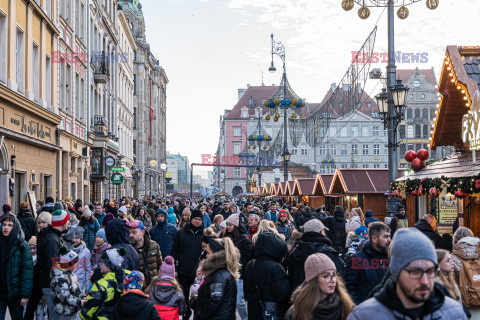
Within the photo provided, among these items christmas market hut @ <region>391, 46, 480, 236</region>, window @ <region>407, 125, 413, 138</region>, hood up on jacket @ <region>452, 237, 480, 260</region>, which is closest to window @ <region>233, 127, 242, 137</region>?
window @ <region>407, 125, 413, 138</region>

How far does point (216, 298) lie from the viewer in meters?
5.79

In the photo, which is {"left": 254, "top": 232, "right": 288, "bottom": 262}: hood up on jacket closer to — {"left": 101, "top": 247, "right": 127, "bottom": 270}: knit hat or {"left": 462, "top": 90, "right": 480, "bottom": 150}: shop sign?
{"left": 101, "top": 247, "right": 127, "bottom": 270}: knit hat

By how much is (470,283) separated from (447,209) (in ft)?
25.5

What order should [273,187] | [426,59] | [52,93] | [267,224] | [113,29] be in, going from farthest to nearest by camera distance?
[273,187] → [113,29] → [52,93] → [426,59] → [267,224]

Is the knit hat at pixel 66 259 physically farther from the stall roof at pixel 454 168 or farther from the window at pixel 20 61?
the window at pixel 20 61

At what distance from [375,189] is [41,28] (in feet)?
42.6

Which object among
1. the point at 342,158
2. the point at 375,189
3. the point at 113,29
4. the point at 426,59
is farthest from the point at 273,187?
the point at 342,158

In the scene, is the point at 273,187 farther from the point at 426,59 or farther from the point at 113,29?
the point at 426,59

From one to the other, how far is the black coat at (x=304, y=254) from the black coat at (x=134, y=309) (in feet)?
6.05

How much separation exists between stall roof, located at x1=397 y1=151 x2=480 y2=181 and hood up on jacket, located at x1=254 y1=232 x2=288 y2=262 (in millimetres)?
4845

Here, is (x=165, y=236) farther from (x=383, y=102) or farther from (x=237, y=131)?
(x=237, y=131)

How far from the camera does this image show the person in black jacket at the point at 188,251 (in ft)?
29.6

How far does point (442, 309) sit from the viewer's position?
2939 mm

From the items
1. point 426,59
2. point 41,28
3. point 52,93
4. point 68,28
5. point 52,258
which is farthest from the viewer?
point 68,28
